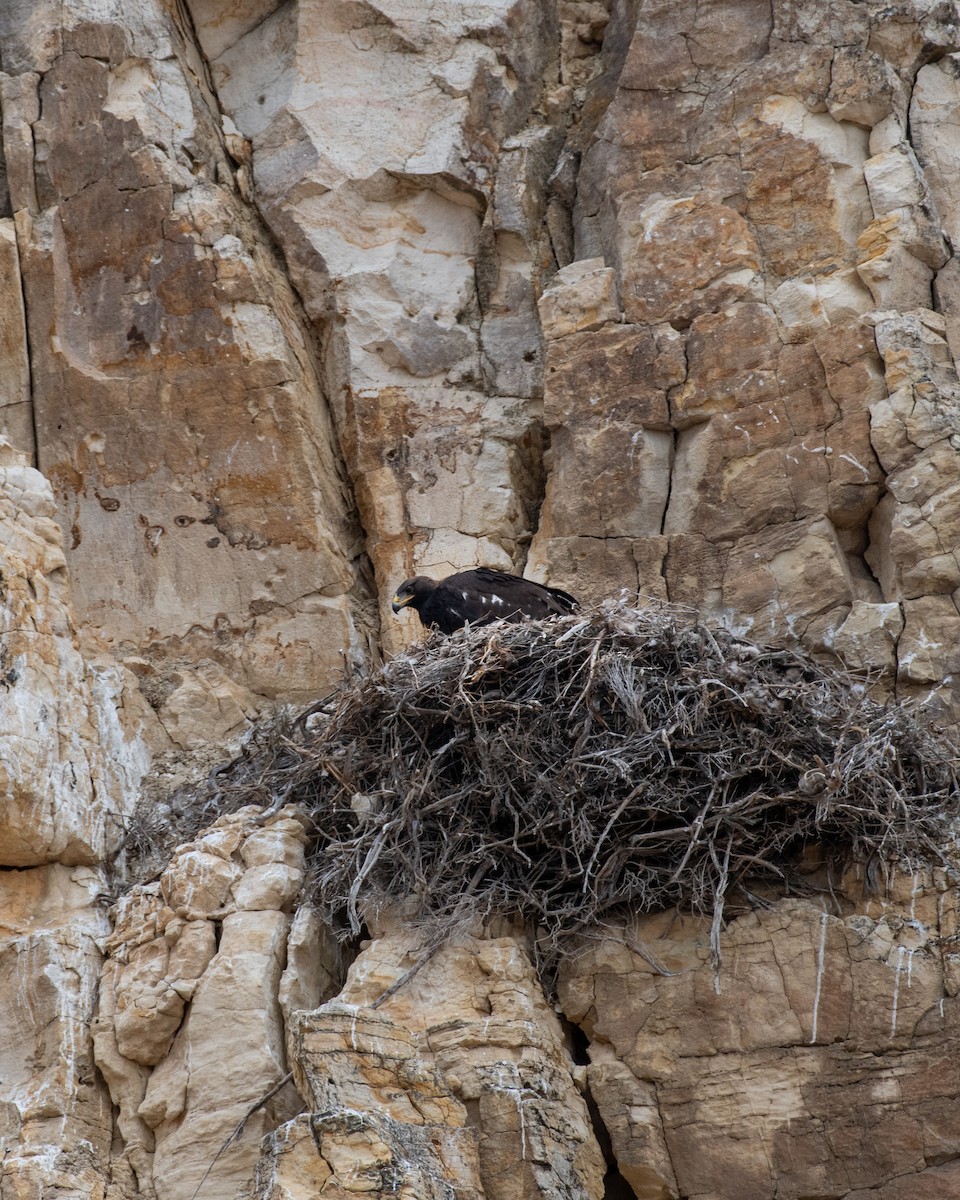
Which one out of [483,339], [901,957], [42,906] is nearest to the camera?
[901,957]

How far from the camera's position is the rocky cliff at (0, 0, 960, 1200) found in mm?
7508

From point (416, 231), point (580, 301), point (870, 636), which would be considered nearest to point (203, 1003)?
point (870, 636)

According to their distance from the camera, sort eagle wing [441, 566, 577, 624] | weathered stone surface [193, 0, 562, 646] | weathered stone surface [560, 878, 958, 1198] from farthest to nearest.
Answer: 1. weathered stone surface [193, 0, 562, 646]
2. eagle wing [441, 566, 577, 624]
3. weathered stone surface [560, 878, 958, 1198]

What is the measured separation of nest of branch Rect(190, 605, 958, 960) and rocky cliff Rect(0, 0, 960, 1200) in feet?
0.88

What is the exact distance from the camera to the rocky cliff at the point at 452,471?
7.51m

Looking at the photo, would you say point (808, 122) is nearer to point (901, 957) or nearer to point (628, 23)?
point (628, 23)

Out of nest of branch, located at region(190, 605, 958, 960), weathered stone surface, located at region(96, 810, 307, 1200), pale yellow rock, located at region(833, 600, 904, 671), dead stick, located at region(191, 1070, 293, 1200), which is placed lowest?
dead stick, located at region(191, 1070, 293, 1200)

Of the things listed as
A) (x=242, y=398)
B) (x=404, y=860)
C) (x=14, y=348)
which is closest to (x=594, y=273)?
(x=242, y=398)

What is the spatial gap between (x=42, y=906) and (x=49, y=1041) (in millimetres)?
769

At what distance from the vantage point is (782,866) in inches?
316

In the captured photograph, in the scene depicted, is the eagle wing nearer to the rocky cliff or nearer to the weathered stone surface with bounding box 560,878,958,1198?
the rocky cliff

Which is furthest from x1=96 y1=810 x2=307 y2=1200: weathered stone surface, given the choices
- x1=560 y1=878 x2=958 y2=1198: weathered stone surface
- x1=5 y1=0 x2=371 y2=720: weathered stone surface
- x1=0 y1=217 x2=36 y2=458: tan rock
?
x1=0 y1=217 x2=36 y2=458: tan rock

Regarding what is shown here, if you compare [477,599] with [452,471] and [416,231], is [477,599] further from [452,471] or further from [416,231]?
[416,231]

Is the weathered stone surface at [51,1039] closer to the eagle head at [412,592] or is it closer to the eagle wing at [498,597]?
the eagle head at [412,592]
